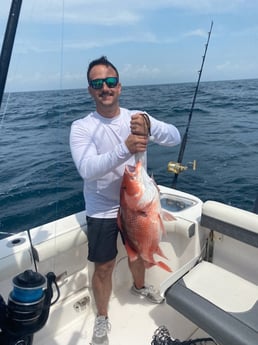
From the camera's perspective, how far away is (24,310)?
133 cm

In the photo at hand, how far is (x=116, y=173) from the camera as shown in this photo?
232 cm

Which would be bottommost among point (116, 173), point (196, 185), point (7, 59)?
point (196, 185)

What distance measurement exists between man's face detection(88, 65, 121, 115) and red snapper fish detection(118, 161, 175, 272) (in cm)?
59

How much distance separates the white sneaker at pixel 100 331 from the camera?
2.41 m

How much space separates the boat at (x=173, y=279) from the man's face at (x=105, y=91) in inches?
40.1

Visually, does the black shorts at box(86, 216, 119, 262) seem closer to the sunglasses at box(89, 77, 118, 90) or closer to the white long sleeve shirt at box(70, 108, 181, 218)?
the white long sleeve shirt at box(70, 108, 181, 218)

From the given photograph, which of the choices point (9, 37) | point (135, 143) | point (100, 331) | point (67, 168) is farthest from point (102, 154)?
point (67, 168)

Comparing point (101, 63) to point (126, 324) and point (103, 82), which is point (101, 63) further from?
point (126, 324)

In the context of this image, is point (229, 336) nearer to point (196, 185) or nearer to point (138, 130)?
point (138, 130)

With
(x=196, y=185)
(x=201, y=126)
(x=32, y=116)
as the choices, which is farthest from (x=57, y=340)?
(x=32, y=116)

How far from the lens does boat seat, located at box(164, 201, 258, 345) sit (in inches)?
74.0

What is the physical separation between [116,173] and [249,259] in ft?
4.06

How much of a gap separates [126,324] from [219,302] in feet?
3.14

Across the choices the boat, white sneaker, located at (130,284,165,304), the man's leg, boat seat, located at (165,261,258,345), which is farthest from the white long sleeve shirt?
white sneaker, located at (130,284,165,304)
